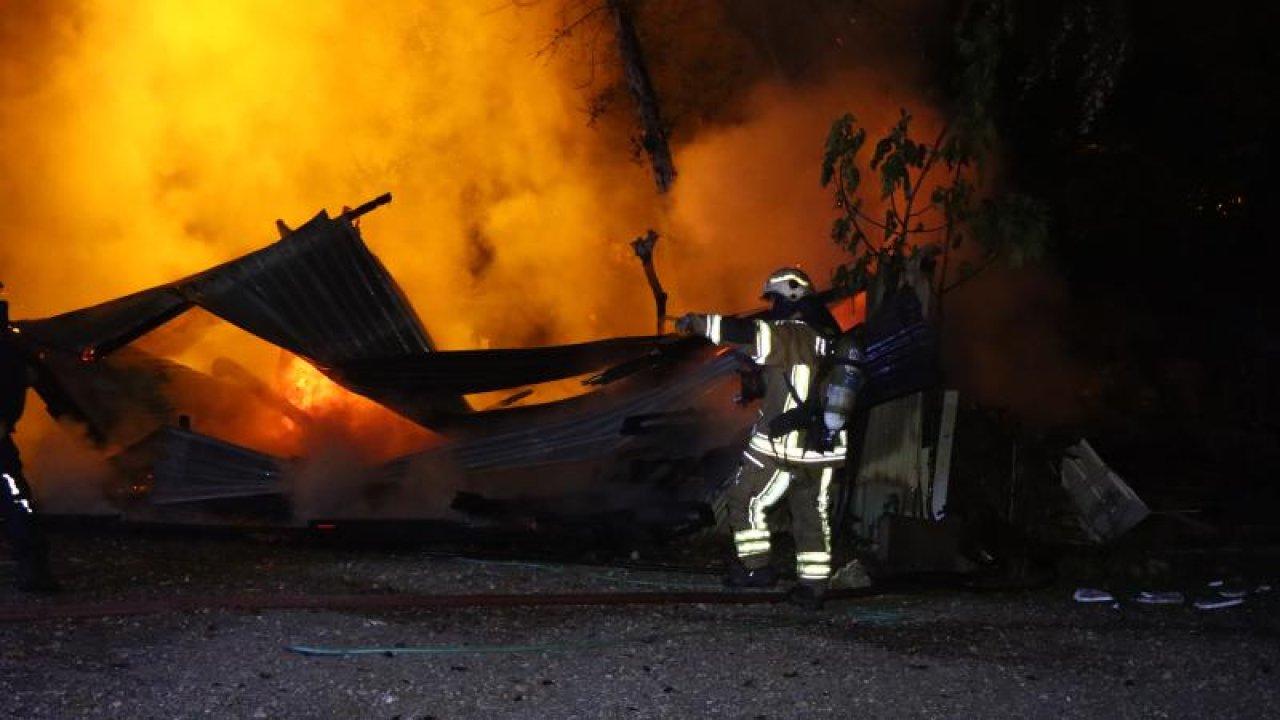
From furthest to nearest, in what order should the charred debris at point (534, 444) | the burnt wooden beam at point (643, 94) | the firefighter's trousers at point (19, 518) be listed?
the burnt wooden beam at point (643, 94) < the charred debris at point (534, 444) < the firefighter's trousers at point (19, 518)

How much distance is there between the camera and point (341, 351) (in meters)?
8.20

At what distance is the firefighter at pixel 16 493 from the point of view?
6.27 meters

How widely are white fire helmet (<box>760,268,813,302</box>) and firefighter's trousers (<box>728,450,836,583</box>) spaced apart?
2.91 ft

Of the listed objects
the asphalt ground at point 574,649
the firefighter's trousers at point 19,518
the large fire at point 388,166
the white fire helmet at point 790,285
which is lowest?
the asphalt ground at point 574,649

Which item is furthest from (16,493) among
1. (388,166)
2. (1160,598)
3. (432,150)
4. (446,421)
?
(432,150)

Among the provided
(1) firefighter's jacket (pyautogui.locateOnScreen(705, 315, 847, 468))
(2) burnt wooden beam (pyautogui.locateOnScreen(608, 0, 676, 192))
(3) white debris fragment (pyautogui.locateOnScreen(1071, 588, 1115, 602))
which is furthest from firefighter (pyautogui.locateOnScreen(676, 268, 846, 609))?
(2) burnt wooden beam (pyautogui.locateOnScreen(608, 0, 676, 192))

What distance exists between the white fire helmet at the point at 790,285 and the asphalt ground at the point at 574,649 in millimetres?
1681

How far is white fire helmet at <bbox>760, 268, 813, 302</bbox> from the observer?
6.99 meters

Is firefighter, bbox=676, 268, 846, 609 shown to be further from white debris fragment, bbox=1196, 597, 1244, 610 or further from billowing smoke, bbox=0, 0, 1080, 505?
billowing smoke, bbox=0, 0, 1080, 505

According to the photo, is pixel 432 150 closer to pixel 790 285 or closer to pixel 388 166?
pixel 388 166

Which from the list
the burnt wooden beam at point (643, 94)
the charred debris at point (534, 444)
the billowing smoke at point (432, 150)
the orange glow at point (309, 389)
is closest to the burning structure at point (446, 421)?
the charred debris at point (534, 444)

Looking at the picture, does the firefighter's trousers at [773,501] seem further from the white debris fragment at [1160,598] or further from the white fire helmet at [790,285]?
the white debris fragment at [1160,598]

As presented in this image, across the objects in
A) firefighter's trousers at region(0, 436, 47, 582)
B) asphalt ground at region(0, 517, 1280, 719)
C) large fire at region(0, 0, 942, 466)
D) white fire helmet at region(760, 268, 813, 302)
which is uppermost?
large fire at region(0, 0, 942, 466)

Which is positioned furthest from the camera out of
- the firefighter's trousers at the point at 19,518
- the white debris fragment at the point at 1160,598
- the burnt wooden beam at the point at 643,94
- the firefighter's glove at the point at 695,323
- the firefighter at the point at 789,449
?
the burnt wooden beam at the point at 643,94
